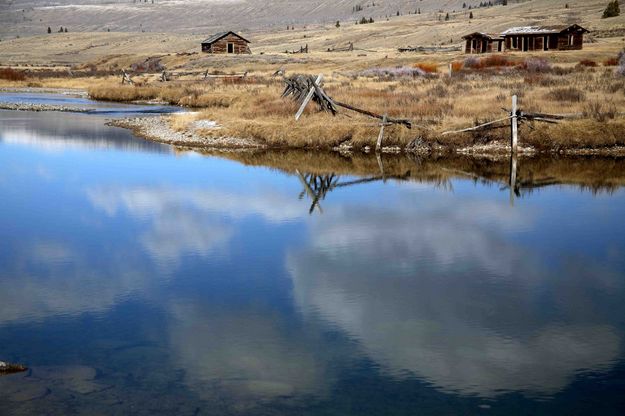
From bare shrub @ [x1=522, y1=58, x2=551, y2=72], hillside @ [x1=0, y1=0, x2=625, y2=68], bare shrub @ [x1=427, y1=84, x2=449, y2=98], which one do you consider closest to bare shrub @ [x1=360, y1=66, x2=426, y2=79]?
bare shrub @ [x1=522, y1=58, x2=551, y2=72]

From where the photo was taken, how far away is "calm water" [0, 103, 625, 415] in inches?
305

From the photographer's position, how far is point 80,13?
169 meters

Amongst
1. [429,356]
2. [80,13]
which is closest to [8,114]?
[429,356]

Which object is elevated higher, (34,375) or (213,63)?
(213,63)

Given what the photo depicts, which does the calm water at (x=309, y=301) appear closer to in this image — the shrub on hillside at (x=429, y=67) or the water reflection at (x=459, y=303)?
the water reflection at (x=459, y=303)

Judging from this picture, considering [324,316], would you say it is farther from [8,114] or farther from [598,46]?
[598,46]

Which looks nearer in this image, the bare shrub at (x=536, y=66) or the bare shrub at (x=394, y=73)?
the bare shrub at (x=536, y=66)

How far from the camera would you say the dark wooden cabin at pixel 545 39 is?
184ft

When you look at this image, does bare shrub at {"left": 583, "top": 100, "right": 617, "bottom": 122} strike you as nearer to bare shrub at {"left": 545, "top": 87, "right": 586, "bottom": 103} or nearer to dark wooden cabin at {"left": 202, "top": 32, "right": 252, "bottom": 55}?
bare shrub at {"left": 545, "top": 87, "right": 586, "bottom": 103}

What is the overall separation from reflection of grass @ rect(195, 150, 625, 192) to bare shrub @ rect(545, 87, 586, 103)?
489 centimetres

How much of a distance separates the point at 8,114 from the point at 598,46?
39814mm

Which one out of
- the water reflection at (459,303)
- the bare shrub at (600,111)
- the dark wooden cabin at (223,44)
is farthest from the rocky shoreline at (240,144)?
the dark wooden cabin at (223,44)

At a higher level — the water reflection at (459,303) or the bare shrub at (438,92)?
the bare shrub at (438,92)

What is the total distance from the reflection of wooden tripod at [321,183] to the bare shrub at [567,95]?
8395 millimetres
